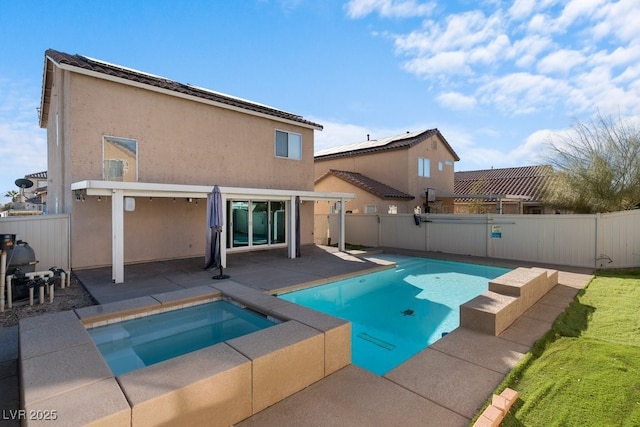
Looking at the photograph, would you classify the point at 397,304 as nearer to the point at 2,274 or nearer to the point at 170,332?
the point at 170,332

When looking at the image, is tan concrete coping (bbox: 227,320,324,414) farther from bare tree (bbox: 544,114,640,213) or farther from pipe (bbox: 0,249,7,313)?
bare tree (bbox: 544,114,640,213)

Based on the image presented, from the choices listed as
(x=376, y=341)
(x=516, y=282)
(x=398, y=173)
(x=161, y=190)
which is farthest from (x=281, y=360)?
(x=398, y=173)

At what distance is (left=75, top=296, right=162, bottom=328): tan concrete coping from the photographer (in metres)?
5.48

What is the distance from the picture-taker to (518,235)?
566 inches

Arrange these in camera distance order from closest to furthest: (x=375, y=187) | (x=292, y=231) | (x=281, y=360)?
(x=281, y=360)
(x=292, y=231)
(x=375, y=187)

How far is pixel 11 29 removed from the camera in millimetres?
12703

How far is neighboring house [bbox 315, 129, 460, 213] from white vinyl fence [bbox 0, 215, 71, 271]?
52.5 ft

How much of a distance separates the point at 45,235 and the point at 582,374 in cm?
1383

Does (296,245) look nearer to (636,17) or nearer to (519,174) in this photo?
(636,17)

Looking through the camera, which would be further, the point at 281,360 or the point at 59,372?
the point at 281,360

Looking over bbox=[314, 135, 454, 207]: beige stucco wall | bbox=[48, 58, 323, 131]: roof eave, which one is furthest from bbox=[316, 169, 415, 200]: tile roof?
bbox=[48, 58, 323, 131]: roof eave

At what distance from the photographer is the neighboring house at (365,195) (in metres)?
22.1

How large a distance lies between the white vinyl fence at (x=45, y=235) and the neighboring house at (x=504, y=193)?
69.8 feet

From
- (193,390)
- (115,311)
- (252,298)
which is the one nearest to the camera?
(193,390)
